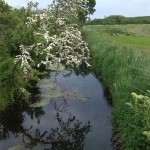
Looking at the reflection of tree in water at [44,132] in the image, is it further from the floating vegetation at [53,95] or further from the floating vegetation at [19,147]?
the floating vegetation at [53,95]

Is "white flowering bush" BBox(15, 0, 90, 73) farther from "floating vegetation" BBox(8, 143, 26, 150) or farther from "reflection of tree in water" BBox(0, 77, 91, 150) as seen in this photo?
"floating vegetation" BBox(8, 143, 26, 150)

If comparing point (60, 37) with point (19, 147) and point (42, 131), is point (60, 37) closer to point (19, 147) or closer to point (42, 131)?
point (42, 131)

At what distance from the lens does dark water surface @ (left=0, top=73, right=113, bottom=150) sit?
505 inches

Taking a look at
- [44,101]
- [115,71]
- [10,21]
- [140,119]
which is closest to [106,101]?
[115,71]

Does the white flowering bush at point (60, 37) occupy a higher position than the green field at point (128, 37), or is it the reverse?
the white flowering bush at point (60, 37)

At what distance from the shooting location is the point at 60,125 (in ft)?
47.7

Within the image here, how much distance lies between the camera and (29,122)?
15.1 meters

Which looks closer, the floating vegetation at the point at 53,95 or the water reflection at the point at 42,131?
the water reflection at the point at 42,131

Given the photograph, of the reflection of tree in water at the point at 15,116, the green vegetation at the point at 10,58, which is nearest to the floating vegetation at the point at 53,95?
the reflection of tree in water at the point at 15,116

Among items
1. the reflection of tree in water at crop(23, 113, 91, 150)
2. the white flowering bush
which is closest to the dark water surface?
the reflection of tree in water at crop(23, 113, 91, 150)

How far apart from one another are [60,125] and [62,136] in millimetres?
1137

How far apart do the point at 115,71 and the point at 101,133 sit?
189 inches

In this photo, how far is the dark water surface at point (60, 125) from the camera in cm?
1284

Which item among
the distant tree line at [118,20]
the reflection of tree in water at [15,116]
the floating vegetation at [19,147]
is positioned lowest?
the floating vegetation at [19,147]
